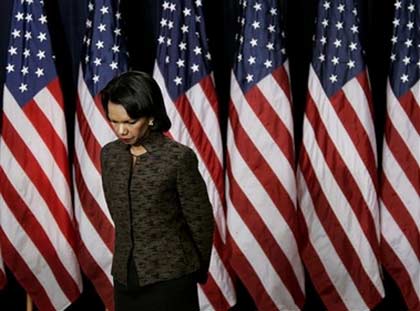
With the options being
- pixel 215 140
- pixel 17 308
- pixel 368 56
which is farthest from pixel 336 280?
pixel 17 308

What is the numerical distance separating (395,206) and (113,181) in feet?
7.03

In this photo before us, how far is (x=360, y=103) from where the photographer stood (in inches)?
156

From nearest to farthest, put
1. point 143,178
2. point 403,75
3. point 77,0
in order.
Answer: point 143,178 < point 403,75 < point 77,0

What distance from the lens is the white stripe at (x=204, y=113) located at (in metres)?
4.02

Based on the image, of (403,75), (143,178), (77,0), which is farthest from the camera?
(77,0)

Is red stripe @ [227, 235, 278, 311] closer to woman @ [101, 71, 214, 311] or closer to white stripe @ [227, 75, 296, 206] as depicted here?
white stripe @ [227, 75, 296, 206]

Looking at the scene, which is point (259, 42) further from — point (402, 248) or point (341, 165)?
point (402, 248)

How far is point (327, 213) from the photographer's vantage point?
402 cm

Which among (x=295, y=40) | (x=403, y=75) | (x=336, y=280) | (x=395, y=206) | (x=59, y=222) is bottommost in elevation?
(x=336, y=280)

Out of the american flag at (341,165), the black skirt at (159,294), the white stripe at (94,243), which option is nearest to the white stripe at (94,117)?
the white stripe at (94,243)

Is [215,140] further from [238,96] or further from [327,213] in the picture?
[327,213]

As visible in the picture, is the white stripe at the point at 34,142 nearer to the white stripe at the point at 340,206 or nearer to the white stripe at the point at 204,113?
the white stripe at the point at 204,113

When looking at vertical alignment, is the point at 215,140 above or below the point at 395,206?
above

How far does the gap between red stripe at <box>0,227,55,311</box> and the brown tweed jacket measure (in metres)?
1.79
